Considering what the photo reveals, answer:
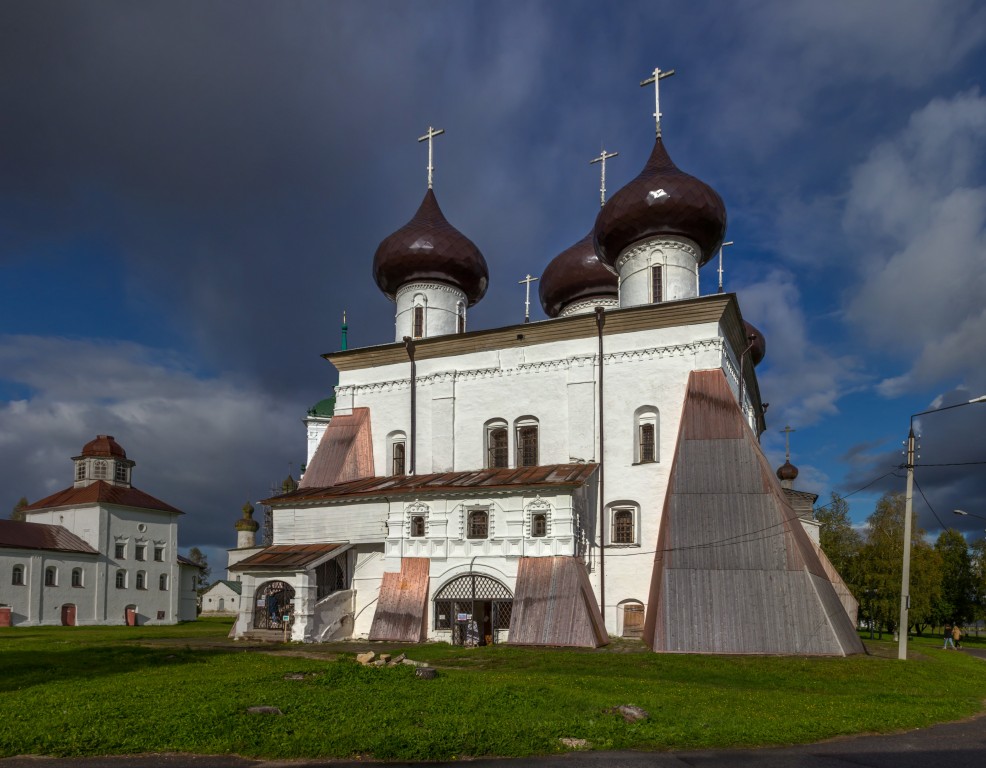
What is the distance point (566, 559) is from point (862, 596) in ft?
66.7

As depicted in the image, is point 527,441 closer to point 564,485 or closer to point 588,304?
point 564,485

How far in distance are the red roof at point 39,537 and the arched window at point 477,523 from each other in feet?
71.4

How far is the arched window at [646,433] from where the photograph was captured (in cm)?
2050

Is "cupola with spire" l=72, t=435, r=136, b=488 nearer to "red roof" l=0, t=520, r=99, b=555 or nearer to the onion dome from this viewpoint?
"red roof" l=0, t=520, r=99, b=555

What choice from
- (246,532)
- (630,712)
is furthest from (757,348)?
(246,532)

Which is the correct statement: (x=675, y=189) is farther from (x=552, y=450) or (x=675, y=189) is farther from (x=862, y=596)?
(x=862, y=596)

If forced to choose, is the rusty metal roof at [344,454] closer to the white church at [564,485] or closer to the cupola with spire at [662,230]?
the white church at [564,485]

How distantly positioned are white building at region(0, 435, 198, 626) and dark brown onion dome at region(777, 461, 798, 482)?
90.9 feet

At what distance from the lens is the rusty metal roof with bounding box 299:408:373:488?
23453mm

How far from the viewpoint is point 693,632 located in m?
16.2

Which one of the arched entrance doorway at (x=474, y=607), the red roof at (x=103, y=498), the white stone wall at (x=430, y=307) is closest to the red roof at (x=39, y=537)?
the red roof at (x=103, y=498)

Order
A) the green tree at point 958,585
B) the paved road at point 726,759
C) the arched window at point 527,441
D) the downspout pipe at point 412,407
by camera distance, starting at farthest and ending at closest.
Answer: the green tree at point 958,585, the downspout pipe at point 412,407, the arched window at point 527,441, the paved road at point 726,759

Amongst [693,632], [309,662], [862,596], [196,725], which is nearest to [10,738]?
[196,725]

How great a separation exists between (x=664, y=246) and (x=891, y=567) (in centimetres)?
1768
